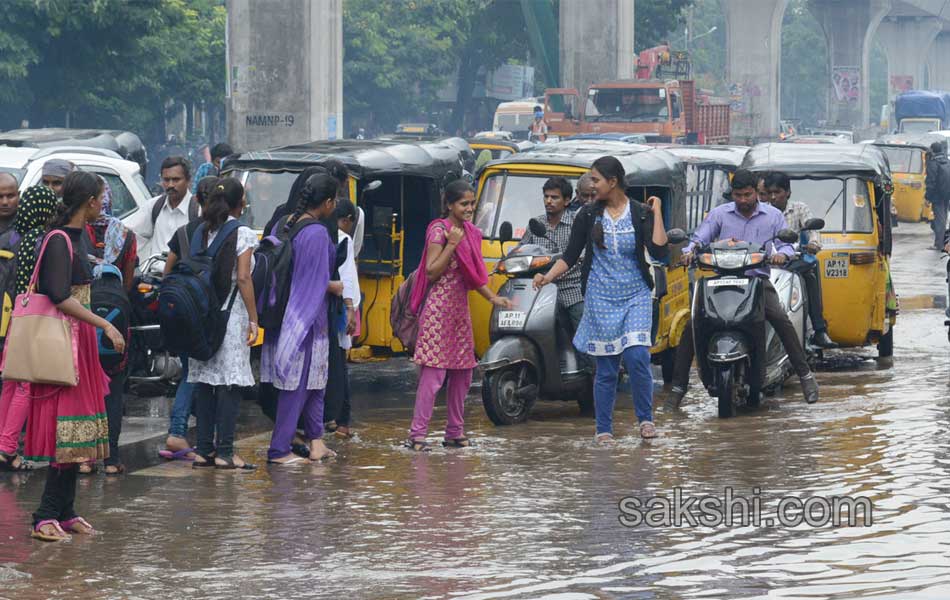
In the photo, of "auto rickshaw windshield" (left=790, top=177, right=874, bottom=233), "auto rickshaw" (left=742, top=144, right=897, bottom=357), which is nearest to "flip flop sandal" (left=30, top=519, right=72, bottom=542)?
"auto rickshaw" (left=742, top=144, right=897, bottom=357)

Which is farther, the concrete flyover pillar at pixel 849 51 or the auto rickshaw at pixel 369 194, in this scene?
the concrete flyover pillar at pixel 849 51

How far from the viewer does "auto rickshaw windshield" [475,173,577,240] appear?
1230 cm

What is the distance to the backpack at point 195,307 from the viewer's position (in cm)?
866

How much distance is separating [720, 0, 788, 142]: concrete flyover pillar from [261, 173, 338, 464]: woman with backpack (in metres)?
69.4

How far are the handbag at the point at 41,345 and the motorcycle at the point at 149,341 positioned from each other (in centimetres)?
294

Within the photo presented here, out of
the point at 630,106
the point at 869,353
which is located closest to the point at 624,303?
the point at 869,353

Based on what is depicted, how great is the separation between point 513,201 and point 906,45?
4152 inches

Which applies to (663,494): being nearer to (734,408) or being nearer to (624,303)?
(624,303)

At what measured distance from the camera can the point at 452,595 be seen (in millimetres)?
6312

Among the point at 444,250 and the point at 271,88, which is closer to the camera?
the point at 444,250

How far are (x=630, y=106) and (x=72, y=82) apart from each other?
15456mm

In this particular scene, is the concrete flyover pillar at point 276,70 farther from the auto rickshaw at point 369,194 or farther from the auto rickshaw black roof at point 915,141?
the auto rickshaw at point 369,194

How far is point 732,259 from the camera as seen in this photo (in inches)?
424

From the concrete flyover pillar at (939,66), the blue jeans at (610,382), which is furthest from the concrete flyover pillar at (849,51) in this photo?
the blue jeans at (610,382)
